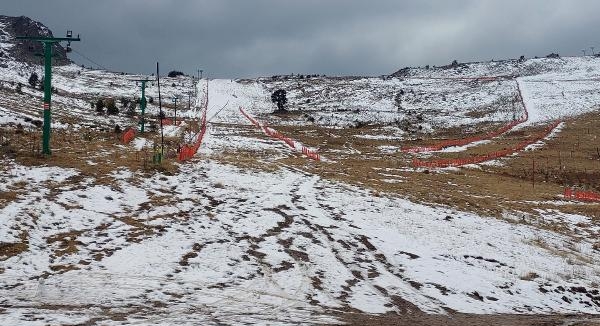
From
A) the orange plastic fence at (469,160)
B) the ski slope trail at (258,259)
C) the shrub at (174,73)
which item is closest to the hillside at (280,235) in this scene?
the ski slope trail at (258,259)

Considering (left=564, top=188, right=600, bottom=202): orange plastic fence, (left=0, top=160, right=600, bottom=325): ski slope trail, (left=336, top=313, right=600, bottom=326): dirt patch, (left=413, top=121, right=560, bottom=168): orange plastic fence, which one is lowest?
(left=336, top=313, right=600, bottom=326): dirt patch

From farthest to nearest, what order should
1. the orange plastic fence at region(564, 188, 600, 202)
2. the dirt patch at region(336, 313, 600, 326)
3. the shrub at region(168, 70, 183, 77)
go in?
the shrub at region(168, 70, 183, 77) < the orange plastic fence at region(564, 188, 600, 202) < the dirt patch at region(336, 313, 600, 326)

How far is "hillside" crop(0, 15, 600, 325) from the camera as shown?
10.0 meters

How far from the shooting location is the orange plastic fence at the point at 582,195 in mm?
26797

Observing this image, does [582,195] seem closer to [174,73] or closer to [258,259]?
[258,259]

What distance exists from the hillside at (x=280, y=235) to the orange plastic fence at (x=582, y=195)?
843 millimetres

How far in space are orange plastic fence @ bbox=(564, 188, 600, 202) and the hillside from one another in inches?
33.2

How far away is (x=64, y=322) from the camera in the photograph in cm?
815

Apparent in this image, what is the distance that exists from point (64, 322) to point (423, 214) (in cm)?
1468

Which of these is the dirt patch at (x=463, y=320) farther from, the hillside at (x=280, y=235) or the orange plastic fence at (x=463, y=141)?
the orange plastic fence at (x=463, y=141)

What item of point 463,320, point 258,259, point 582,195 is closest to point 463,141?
point 582,195

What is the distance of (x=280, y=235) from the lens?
15.3 meters

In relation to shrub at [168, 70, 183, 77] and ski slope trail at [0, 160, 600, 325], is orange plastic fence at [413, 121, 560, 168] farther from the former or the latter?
shrub at [168, 70, 183, 77]

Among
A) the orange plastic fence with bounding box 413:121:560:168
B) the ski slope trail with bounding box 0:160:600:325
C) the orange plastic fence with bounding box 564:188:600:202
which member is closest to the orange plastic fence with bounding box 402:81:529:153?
the orange plastic fence with bounding box 413:121:560:168
